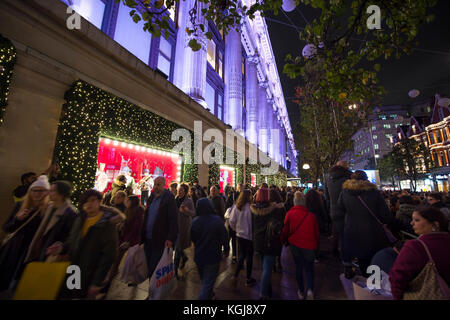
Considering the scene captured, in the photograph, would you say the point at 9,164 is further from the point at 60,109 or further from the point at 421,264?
the point at 421,264

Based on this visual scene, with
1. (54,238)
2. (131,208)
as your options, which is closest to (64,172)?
(131,208)

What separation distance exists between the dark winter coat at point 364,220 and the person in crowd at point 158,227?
135 inches

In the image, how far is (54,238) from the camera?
2.48 m

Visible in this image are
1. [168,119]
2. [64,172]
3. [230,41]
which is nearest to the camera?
[64,172]

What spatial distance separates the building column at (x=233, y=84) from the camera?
17.2m

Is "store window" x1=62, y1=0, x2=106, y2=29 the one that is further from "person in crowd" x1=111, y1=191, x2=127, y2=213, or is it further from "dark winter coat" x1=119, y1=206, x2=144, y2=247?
"dark winter coat" x1=119, y1=206, x2=144, y2=247

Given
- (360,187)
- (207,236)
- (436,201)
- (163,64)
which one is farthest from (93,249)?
(163,64)

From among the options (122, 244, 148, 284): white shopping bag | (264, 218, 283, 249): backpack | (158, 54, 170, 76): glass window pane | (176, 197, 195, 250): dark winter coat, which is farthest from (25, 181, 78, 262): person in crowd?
(158, 54, 170, 76): glass window pane

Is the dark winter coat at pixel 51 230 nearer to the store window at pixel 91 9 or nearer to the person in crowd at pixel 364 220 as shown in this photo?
the person in crowd at pixel 364 220

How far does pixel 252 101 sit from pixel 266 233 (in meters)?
20.4

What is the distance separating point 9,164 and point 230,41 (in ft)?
64.0

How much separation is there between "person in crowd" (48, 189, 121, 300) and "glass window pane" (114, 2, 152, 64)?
31.0 feet

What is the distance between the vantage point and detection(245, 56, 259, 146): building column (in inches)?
836

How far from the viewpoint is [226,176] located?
15.4 m
